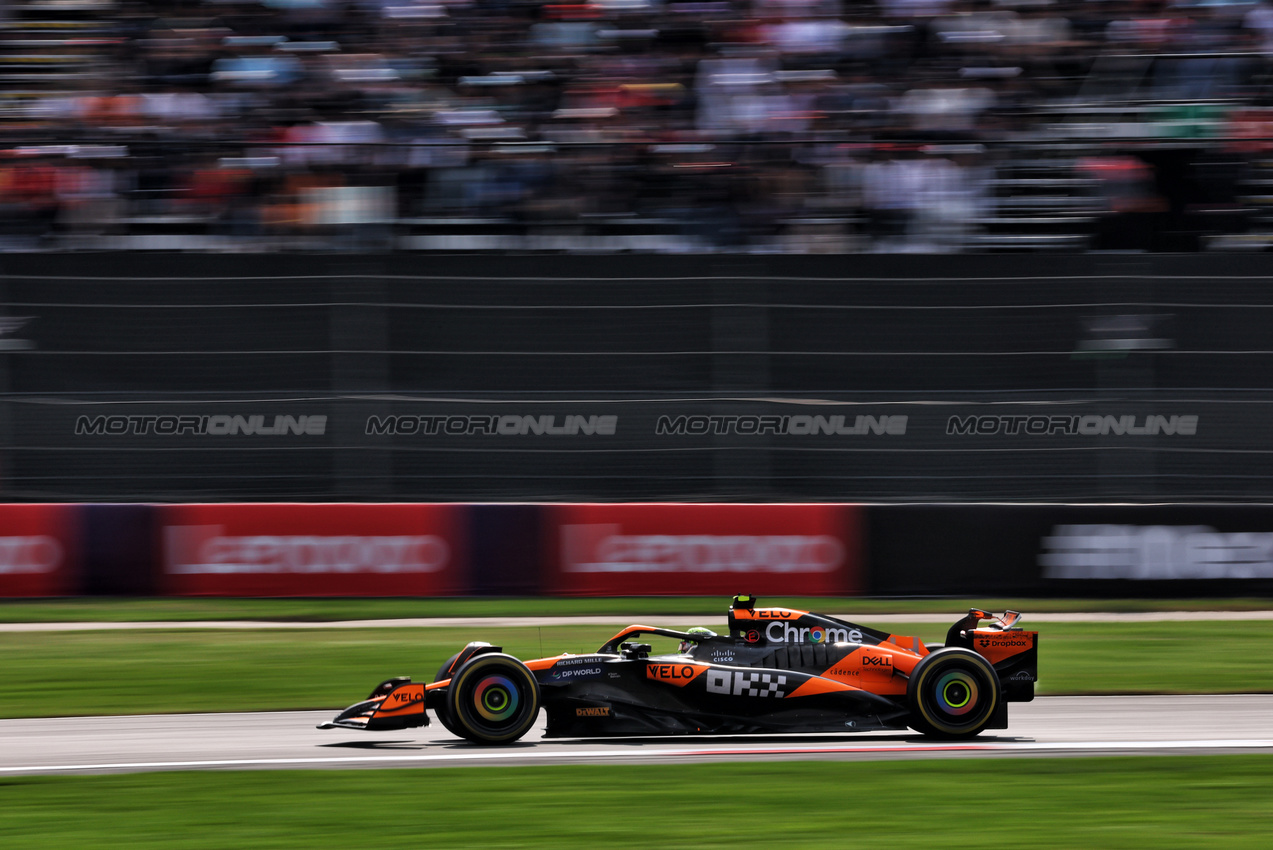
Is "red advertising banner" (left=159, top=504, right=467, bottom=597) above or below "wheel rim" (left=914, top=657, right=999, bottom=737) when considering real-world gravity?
above

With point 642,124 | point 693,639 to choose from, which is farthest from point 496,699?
point 642,124

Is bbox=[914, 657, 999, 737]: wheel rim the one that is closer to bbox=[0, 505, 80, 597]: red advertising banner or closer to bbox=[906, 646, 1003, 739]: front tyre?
bbox=[906, 646, 1003, 739]: front tyre

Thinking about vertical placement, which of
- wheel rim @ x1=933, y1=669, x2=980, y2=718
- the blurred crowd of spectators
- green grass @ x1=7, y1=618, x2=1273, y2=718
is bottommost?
green grass @ x1=7, y1=618, x2=1273, y2=718

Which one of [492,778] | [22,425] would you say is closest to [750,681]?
[492,778]

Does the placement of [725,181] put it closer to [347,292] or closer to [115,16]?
[347,292]

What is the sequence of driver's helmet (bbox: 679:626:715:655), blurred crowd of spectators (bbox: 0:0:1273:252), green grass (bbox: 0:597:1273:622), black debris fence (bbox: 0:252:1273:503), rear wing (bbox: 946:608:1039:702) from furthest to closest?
blurred crowd of spectators (bbox: 0:0:1273:252)
black debris fence (bbox: 0:252:1273:503)
green grass (bbox: 0:597:1273:622)
rear wing (bbox: 946:608:1039:702)
driver's helmet (bbox: 679:626:715:655)

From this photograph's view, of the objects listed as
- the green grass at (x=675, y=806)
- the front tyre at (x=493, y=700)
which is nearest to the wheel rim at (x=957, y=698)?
the green grass at (x=675, y=806)

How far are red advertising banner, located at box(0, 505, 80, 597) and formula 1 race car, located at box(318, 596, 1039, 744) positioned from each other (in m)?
5.93

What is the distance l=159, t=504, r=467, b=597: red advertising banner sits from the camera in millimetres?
12141

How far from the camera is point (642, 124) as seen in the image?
13.2 metres

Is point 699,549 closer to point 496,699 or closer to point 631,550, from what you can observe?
point 631,550

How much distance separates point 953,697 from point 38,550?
7.83 m

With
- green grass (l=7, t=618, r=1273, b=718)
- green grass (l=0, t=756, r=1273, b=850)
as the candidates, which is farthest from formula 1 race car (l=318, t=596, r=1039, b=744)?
green grass (l=7, t=618, r=1273, b=718)

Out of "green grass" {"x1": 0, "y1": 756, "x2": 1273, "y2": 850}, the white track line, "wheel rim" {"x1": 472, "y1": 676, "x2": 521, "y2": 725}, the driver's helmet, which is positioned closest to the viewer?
"green grass" {"x1": 0, "y1": 756, "x2": 1273, "y2": 850}
